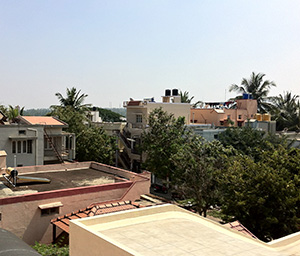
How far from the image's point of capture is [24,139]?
2900 centimetres

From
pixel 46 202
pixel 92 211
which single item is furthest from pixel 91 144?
pixel 92 211

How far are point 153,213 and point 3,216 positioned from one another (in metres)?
9.73

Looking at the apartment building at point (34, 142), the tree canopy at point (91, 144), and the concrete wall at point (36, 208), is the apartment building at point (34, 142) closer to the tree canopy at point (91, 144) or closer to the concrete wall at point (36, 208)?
the tree canopy at point (91, 144)

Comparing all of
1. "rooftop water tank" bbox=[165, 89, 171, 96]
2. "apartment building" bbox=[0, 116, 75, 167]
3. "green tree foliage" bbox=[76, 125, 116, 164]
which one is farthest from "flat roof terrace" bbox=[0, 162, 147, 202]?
"rooftop water tank" bbox=[165, 89, 171, 96]

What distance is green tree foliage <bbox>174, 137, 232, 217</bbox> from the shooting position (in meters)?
23.4

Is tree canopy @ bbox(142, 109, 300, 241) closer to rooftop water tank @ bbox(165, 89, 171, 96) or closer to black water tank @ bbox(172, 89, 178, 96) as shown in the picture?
black water tank @ bbox(172, 89, 178, 96)

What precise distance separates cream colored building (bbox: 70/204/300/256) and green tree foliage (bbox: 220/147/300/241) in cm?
783

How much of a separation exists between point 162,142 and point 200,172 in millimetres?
8269

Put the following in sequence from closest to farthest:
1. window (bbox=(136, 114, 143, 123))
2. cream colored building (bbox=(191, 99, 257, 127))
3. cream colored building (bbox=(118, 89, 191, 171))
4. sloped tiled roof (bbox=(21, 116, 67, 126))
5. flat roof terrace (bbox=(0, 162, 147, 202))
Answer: flat roof terrace (bbox=(0, 162, 147, 202)) → sloped tiled roof (bbox=(21, 116, 67, 126)) → cream colored building (bbox=(118, 89, 191, 171)) → window (bbox=(136, 114, 143, 123)) → cream colored building (bbox=(191, 99, 257, 127))

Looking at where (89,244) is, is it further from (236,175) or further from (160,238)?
(236,175)

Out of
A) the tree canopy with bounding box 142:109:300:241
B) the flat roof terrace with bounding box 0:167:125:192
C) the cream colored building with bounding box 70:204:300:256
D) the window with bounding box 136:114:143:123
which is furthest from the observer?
the window with bounding box 136:114:143:123

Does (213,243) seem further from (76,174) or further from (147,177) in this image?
(76,174)

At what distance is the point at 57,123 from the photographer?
3312 centimetres

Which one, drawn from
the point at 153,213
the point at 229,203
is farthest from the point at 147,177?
the point at 153,213
